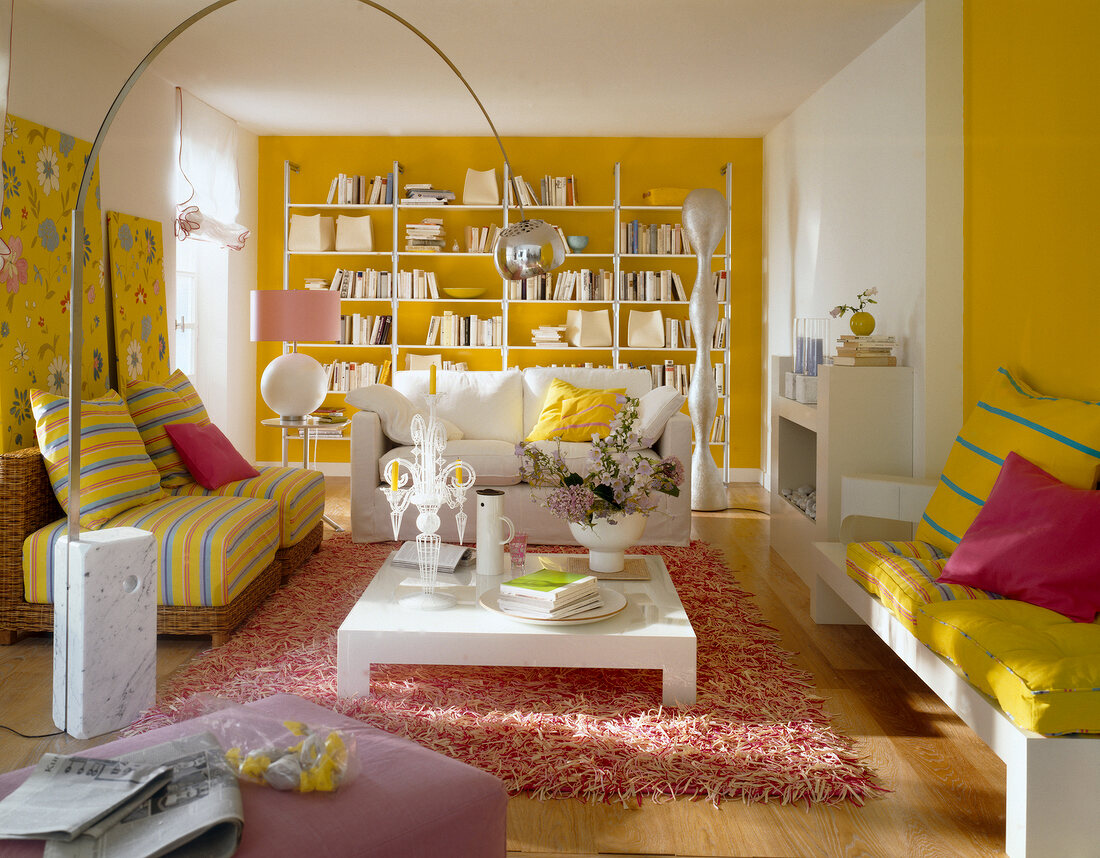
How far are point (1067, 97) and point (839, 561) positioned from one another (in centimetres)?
177

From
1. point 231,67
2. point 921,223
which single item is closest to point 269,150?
point 231,67

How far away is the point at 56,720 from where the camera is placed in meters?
Result: 2.70

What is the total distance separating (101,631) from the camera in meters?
2.66

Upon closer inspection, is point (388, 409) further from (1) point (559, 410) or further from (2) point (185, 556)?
(2) point (185, 556)

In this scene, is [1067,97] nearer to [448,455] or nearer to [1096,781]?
[1096,781]

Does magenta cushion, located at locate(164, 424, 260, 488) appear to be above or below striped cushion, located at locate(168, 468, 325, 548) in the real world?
above

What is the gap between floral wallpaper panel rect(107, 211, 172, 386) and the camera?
5.07 m

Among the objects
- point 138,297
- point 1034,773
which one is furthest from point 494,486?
point 1034,773

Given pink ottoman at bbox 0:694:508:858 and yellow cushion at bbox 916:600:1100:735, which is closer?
pink ottoman at bbox 0:694:508:858

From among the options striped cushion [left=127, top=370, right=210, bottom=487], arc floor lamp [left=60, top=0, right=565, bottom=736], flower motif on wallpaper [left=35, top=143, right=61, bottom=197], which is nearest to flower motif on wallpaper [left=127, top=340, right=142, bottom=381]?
striped cushion [left=127, top=370, right=210, bottom=487]

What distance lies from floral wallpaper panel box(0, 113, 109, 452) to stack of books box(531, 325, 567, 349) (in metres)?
3.49

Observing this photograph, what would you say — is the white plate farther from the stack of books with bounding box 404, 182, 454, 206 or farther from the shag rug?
the stack of books with bounding box 404, 182, 454, 206

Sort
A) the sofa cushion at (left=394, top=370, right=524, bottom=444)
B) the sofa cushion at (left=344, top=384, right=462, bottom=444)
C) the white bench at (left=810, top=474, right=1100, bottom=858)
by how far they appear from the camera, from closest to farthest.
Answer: the white bench at (left=810, top=474, right=1100, bottom=858) → the sofa cushion at (left=344, top=384, right=462, bottom=444) → the sofa cushion at (left=394, top=370, right=524, bottom=444)

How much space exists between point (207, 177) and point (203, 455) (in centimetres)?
306
